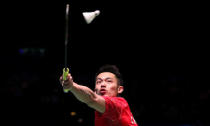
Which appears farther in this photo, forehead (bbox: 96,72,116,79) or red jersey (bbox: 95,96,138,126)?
forehead (bbox: 96,72,116,79)

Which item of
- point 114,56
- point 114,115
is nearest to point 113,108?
point 114,115

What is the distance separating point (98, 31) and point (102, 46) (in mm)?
453

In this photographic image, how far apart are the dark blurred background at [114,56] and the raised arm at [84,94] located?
3256 mm

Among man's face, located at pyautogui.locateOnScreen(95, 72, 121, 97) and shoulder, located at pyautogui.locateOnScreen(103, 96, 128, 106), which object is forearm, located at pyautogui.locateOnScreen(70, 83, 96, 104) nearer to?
shoulder, located at pyautogui.locateOnScreen(103, 96, 128, 106)

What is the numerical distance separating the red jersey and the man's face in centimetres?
27

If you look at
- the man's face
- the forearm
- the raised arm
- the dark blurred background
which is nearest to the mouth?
the man's face

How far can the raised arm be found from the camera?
2.01m

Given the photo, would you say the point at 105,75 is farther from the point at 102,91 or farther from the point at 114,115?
the point at 114,115

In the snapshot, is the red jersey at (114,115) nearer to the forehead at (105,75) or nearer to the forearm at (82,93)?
the forearm at (82,93)

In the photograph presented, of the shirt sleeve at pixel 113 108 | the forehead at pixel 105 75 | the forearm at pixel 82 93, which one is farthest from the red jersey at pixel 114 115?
the forehead at pixel 105 75

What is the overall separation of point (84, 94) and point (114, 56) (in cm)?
547

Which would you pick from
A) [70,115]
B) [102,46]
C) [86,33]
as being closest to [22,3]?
[86,33]

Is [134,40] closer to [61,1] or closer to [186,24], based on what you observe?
[186,24]

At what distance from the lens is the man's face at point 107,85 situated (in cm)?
284
